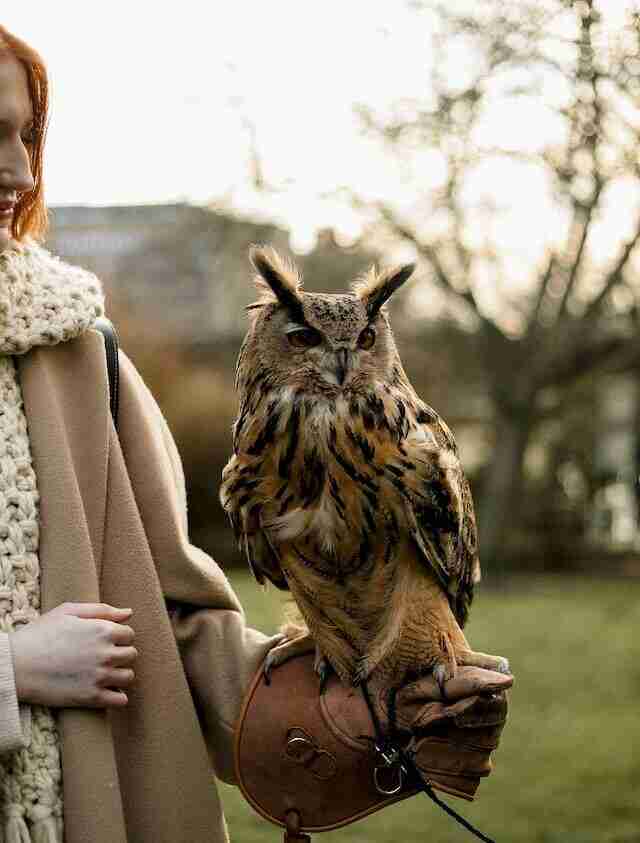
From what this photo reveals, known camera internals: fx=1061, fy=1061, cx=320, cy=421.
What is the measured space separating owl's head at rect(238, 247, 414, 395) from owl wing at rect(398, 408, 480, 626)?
130 millimetres

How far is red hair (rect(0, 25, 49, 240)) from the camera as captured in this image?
1620mm

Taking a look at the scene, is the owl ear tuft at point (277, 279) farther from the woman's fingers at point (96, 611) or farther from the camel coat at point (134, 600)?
the woman's fingers at point (96, 611)

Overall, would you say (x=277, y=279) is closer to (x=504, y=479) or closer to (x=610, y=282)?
(x=610, y=282)

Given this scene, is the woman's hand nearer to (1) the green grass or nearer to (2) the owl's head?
(2) the owl's head

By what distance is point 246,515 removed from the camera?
1.71m

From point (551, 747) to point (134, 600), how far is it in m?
4.68

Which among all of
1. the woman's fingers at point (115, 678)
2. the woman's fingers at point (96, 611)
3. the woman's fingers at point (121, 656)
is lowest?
the woman's fingers at point (115, 678)

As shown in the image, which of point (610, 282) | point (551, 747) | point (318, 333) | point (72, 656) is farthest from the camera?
point (610, 282)

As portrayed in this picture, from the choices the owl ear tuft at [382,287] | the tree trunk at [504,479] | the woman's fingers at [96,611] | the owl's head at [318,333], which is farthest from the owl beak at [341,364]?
the tree trunk at [504,479]

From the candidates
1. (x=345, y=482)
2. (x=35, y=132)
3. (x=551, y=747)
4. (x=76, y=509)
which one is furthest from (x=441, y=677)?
(x=551, y=747)

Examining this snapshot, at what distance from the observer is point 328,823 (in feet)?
5.72

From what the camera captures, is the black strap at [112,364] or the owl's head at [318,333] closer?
the owl's head at [318,333]

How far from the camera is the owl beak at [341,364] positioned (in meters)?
1.64

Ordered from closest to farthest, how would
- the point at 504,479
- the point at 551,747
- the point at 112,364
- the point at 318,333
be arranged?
the point at 318,333 → the point at 112,364 → the point at 551,747 → the point at 504,479
